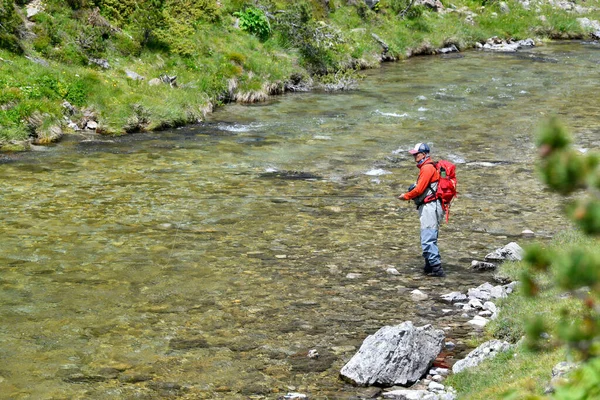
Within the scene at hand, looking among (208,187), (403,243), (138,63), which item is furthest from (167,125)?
(403,243)

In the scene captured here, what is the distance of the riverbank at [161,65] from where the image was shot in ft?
80.6

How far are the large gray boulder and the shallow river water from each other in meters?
0.31

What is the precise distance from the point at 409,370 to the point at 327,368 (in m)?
1.17

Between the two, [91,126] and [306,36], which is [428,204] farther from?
[306,36]

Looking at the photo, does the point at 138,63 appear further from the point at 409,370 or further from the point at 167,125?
the point at 409,370

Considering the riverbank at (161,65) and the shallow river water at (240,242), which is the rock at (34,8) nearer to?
the riverbank at (161,65)

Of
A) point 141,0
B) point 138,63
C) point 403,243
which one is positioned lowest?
point 403,243

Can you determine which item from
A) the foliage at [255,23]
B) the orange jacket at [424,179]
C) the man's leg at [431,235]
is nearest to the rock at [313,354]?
the man's leg at [431,235]

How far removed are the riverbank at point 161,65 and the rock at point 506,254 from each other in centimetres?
1481

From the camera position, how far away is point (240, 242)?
1573 cm

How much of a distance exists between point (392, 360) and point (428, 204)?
495 cm

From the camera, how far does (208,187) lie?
780 inches

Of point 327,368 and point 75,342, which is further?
point 75,342

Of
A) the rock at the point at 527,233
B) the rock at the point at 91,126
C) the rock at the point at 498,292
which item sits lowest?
the rock at the point at 527,233
